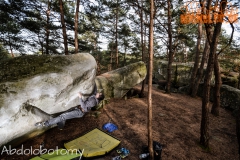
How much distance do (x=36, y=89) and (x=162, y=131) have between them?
590 cm

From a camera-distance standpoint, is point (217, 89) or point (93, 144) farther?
point (217, 89)

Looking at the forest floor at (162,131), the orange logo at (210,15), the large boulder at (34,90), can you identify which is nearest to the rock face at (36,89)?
the large boulder at (34,90)

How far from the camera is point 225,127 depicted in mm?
7828

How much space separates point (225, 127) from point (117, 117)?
6095mm

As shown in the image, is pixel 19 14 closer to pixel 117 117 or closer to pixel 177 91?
pixel 117 117

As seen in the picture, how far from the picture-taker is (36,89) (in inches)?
204

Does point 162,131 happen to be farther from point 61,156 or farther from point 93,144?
point 61,156

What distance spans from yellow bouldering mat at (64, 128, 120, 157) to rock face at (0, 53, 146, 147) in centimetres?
156

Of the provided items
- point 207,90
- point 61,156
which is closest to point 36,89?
point 61,156

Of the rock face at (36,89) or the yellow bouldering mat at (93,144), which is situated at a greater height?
the rock face at (36,89)

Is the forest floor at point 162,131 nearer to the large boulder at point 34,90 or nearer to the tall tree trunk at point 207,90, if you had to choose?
the tall tree trunk at point 207,90

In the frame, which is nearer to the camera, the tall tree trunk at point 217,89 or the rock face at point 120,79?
the tall tree trunk at point 217,89

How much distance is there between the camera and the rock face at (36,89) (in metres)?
4.61

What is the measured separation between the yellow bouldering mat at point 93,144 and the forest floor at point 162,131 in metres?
0.26
